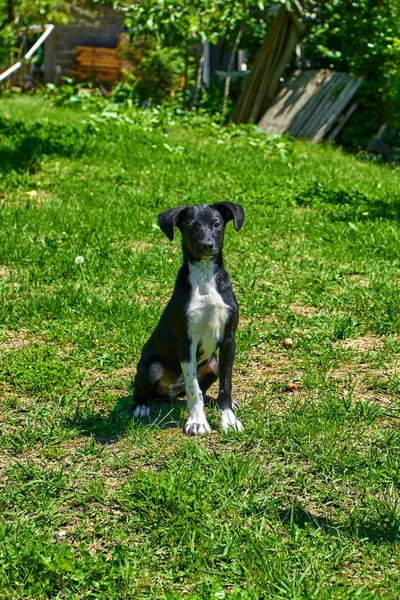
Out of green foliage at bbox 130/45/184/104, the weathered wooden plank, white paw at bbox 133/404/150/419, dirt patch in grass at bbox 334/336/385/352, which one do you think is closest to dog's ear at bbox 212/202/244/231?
white paw at bbox 133/404/150/419

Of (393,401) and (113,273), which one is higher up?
(393,401)

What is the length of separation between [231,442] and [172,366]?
59 centimetres

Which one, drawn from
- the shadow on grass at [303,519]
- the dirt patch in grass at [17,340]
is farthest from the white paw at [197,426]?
the dirt patch in grass at [17,340]

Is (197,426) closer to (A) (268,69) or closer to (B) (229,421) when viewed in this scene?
(B) (229,421)

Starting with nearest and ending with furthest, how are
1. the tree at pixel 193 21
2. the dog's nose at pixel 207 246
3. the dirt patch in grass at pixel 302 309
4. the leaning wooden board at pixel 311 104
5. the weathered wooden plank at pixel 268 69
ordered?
1. the dog's nose at pixel 207 246
2. the dirt patch in grass at pixel 302 309
3. the tree at pixel 193 21
4. the leaning wooden board at pixel 311 104
5. the weathered wooden plank at pixel 268 69

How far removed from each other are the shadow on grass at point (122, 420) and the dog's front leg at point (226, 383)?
280 mm

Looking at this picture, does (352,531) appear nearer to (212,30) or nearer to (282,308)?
(282,308)

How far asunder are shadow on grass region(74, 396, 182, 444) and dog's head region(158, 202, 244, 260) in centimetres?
97

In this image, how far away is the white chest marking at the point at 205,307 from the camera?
4203 millimetres

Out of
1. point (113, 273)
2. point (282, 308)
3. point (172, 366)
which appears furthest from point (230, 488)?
point (113, 273)

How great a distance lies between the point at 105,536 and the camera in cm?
341

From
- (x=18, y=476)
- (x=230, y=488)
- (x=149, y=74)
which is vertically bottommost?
(x=149, y=74)

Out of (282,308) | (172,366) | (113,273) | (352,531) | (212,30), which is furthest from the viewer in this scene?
(212,30)

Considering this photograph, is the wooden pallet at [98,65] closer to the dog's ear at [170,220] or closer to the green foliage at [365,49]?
the green foliage at [365,49]
